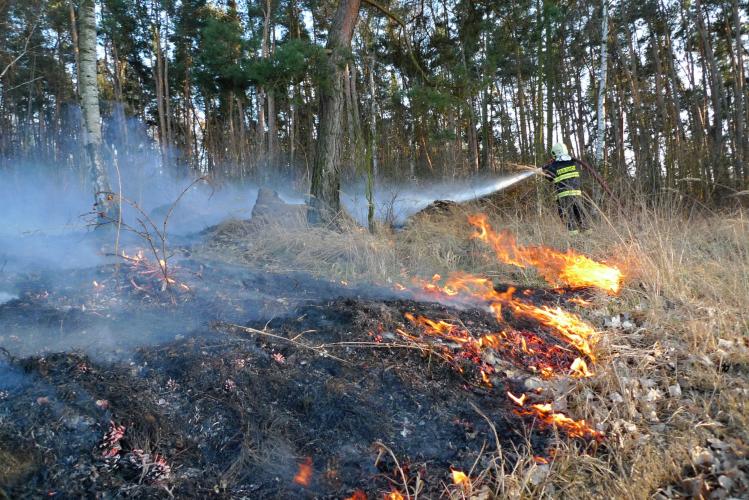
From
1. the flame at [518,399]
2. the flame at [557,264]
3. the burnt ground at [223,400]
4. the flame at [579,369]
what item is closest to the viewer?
the burnt ground at [223,400]

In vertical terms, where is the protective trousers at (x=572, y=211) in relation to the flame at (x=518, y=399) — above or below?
above

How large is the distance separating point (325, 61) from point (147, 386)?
5.23 meters

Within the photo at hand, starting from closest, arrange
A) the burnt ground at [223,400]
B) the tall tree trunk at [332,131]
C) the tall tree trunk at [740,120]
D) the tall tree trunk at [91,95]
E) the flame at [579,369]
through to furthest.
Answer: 1. the burnt ground at [223,400]
2. the flame at [579,369]
3. the tall tree trunk at [91,95]
4. the tall tree trunk at [332,131]
5. the tall tree trunk at [740,120]

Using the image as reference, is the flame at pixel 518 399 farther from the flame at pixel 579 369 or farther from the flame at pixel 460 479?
the flame at pixel 460 479

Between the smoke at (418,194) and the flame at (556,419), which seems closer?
the flame at (556,419)

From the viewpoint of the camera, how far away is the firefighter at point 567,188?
21.5 feet

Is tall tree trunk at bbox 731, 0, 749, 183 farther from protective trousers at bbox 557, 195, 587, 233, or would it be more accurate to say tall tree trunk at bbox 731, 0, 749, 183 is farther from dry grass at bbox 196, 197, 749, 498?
protective trousers at bbox 557, 195, 587, 233

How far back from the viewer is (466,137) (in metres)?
A: 14.8

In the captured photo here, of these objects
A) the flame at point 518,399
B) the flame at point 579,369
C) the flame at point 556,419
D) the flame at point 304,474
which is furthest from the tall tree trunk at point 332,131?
the flame at point 304,474

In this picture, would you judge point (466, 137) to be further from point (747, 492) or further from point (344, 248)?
point (747, 492)

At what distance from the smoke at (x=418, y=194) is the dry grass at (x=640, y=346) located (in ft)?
6.54

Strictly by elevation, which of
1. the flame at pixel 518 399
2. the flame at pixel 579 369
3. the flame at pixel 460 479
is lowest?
the flame at pixel 460 479

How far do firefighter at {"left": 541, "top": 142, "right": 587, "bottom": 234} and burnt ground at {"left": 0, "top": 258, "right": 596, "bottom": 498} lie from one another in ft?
12.6

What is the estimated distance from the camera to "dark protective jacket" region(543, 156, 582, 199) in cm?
670
